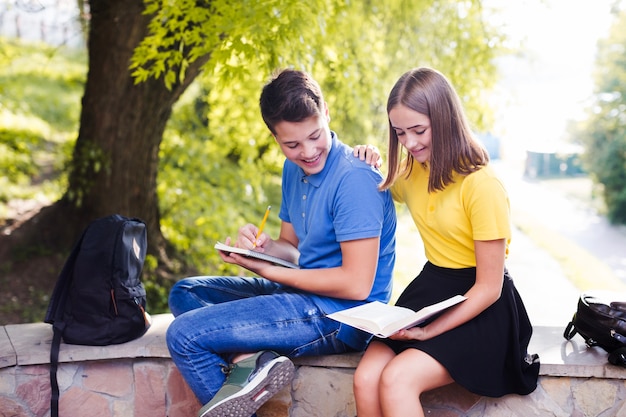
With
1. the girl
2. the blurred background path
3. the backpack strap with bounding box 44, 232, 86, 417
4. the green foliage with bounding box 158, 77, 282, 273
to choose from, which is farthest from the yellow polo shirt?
the green foliage with bounding box 158, 77, 282, 273

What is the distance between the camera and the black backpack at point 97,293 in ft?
8.58

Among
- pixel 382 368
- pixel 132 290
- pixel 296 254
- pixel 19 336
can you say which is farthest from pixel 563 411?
pixel 19 336

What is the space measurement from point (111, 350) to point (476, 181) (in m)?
1.55

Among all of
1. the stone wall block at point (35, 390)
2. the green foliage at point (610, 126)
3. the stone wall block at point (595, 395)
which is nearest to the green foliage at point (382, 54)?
the stone wall block at point (35, 390)

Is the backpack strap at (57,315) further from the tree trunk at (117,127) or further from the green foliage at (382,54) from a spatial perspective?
the tree trunk at (117,127)

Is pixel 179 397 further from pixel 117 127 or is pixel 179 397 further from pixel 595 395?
pixel 117 127

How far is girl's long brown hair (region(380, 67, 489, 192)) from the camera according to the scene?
90.6 inches

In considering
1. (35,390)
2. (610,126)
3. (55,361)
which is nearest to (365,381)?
(55,361)

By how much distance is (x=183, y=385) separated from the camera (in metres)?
2.77

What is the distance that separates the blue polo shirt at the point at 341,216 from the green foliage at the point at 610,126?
326 inches

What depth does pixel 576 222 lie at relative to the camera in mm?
10633

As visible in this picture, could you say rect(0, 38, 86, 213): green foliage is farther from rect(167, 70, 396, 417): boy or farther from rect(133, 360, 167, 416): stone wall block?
rect(167, 70, 396, 417): boy

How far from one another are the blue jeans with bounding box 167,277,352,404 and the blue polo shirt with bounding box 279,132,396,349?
0.25 ft

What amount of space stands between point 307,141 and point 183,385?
1.16 m
